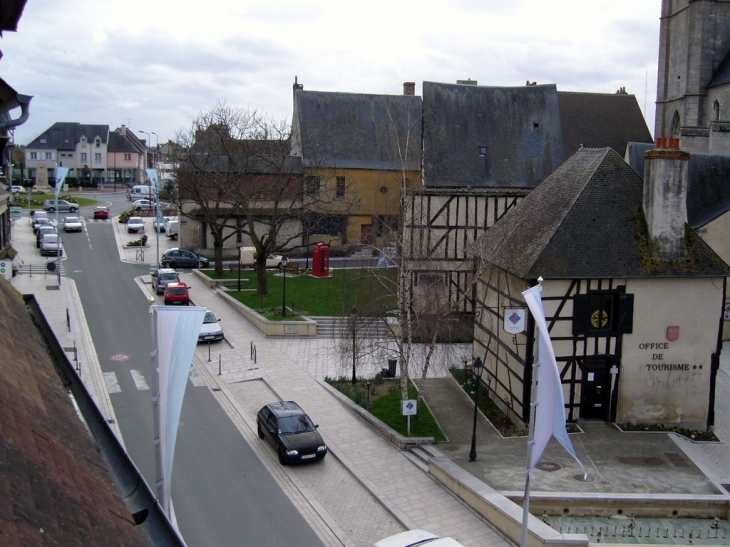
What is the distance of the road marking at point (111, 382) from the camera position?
2314 cm

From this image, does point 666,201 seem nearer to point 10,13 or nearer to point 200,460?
point 200,460

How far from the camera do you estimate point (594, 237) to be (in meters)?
21.1

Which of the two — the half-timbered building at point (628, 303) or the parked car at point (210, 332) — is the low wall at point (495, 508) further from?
the parked car at point (210, 332)

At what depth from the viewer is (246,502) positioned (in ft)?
54.4

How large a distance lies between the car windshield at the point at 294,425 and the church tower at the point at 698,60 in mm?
31199

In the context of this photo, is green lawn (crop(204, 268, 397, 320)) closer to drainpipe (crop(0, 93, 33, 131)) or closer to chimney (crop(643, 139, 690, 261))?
chimney (crop(643, 139, 690, 261))

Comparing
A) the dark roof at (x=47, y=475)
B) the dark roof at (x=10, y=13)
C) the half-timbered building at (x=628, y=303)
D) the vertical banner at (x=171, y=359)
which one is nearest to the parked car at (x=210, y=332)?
the half-timbered building at (x=628, y=303)

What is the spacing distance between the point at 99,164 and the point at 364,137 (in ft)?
197

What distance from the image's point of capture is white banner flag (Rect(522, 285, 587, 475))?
12.5 meters

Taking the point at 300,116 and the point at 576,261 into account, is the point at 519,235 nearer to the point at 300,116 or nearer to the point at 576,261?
the point at 576,261

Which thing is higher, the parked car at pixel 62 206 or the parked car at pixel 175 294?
the parked car at pixel 62 206

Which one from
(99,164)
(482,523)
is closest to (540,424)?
(482,523)

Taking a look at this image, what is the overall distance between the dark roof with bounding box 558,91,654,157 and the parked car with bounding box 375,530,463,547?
3556 centimetres

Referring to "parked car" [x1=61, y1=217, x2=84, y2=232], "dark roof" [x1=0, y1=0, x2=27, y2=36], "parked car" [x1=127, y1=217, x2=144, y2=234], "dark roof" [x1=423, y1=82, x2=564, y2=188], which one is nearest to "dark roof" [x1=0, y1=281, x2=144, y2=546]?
"dark roof" [x1=0, y1=0, x2=27, y2=36]
